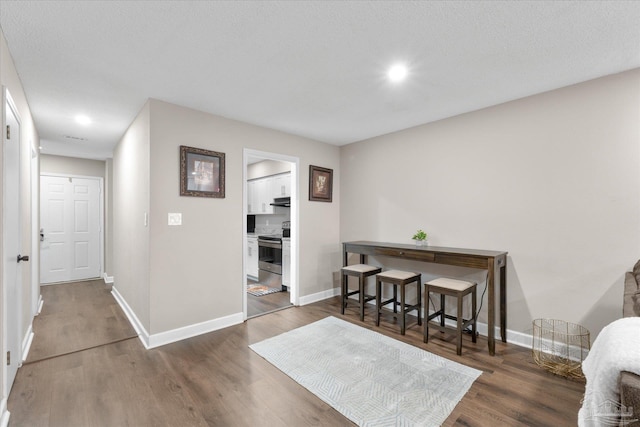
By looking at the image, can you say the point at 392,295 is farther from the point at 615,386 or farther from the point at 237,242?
the point at 615,386

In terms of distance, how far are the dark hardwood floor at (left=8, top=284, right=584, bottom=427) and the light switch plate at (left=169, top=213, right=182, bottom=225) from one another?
120cm

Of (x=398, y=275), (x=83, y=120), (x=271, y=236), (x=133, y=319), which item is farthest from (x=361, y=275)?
(x=83, y=120)

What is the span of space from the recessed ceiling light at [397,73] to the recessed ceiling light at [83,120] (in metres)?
3.38

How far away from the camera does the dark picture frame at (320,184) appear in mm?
4191

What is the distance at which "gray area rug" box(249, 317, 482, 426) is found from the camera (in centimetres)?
185

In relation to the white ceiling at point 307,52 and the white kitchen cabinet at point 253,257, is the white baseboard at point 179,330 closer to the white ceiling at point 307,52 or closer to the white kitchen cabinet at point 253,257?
the white kitchen cabinet at point 253,257

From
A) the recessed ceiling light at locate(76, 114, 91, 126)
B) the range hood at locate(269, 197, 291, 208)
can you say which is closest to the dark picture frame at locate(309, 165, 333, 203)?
the range hood at locate(269, 197, 291, 208)

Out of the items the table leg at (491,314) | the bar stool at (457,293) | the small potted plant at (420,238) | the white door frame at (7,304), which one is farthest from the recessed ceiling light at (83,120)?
the table leg at (491,314)

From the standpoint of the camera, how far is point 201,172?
3.08 metres

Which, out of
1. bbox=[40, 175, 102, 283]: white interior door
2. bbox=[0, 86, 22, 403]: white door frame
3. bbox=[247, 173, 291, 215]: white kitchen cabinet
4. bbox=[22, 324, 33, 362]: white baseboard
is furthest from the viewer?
bbox=[247, 173, 291, 215]: white kitchen cabinet

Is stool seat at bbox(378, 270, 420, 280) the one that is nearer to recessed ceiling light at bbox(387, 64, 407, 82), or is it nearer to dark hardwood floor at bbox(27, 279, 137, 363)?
recessed ceiling light at bbox(387, 64, 407, 82)

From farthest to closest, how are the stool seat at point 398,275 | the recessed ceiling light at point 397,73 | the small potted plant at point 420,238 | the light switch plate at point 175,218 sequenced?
the small potted plant at point 420,238 → the stool seat at point 398,275 → the light switch plate at point 175,218 → the recessed ceiling light at point 397,73

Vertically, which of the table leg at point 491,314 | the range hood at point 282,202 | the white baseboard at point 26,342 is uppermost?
the range hood at point 282,202

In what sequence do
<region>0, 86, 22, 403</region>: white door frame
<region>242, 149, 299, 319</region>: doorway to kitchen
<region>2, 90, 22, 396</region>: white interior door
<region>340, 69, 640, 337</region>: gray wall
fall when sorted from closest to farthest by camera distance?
<region>0, 86, 22, 403</region>: white door frame
<region>2, 90, 22, 396</region>: white interior door
<region>340, 69, 640, 337</region>: gray wall
<region>242, 149, 299, 319</region>: doorway to kitchen
